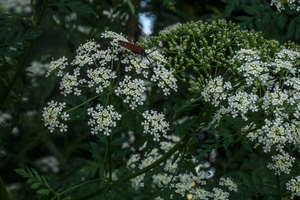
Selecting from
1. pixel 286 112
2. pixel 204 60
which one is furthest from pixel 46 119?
pixel 286 112

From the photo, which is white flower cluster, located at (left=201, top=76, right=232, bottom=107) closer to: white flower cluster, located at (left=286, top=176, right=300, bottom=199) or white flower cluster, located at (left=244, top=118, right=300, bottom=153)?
white flower cluster, located at (left=244, top=118, right=300, bottom=153)

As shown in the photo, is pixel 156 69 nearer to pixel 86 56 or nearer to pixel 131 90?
pixel 131 90

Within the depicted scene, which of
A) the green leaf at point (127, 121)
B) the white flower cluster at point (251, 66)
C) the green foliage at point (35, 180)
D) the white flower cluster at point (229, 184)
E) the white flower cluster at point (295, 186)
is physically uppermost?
the white flower cluster at point (251, 66)

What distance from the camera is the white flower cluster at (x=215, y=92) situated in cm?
212

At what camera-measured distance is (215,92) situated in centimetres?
214

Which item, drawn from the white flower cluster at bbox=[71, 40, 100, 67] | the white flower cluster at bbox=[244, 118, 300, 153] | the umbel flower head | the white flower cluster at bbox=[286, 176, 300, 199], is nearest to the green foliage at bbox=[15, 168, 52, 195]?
the umbel flower head

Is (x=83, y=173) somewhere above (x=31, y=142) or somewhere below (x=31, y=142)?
above

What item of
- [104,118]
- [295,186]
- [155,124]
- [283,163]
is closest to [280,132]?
[283,163]

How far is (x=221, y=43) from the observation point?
2.52 meters

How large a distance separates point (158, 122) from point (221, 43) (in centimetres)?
90

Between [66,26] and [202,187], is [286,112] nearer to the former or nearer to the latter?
[202,187]

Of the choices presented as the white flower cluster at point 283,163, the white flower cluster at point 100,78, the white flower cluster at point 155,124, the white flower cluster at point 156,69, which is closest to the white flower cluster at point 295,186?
the white flower cluster at point 283,163

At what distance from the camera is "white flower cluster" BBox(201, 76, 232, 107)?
6.97 feet

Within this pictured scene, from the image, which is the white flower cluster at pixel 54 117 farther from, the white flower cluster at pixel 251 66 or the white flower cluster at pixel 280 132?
the white flower cluster at pixel 280 132
